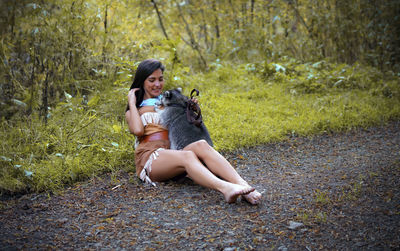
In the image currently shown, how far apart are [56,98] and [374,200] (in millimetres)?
3454

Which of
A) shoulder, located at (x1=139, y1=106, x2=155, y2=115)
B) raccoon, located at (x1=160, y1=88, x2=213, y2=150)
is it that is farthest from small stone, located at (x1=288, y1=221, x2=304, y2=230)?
shoulder, located at (x1=139, y1=106, x2=155, y2=115)

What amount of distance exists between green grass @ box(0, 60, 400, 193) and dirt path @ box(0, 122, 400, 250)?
0.89ft

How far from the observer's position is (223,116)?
432 cm

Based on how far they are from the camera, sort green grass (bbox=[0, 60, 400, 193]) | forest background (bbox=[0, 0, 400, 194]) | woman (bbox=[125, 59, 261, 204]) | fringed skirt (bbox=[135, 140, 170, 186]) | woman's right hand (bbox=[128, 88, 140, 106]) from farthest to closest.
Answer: forest background (bbox=[0, 0, 400, 194])
green grass (bbox=[0, 60, 400, 193])
woman's right hand (bbox=[128, 88, 140, 106])
fringed skirt (bbox=[135, 140, 170, 186])
woman (bbox=[125, 59, 261, 204])

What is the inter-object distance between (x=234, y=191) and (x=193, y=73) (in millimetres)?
3836

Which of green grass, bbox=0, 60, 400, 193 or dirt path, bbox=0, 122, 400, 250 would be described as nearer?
dirt path, bbox=0, 122, 400, 250

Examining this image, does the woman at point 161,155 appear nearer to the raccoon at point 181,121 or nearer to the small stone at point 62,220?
the raccoon at point 181,121

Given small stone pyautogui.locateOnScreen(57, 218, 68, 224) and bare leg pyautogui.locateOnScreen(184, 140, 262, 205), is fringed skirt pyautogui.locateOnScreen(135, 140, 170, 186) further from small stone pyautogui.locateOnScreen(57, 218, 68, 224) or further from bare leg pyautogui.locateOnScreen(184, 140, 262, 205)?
small stone pyautogui.locateOnScreen(57, 218, 68, 224)

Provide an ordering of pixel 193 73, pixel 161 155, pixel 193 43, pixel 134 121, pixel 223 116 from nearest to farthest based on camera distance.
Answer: pixel 161 155
pixel 134 121
pixel 223 116
pixel 193 73
pixel 193 43

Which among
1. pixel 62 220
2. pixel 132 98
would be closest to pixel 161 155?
pixel 132 98

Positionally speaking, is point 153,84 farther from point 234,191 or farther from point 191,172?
point 234,191

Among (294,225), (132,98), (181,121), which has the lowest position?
(294,225)

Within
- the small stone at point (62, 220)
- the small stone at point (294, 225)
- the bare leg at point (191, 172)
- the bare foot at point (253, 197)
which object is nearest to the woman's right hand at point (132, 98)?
the bare leg at point (191, 172)

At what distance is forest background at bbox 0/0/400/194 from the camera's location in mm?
3387
